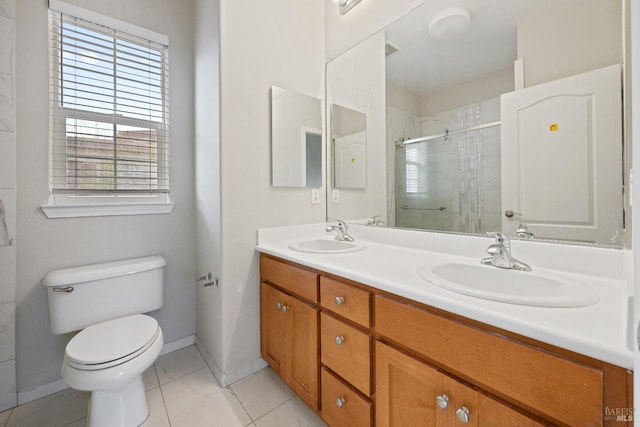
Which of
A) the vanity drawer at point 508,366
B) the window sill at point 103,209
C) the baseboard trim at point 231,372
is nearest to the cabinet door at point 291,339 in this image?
the baseboard trim at point 231,372

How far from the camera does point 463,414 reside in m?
0.70

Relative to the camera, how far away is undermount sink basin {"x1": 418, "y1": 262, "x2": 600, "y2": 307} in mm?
675

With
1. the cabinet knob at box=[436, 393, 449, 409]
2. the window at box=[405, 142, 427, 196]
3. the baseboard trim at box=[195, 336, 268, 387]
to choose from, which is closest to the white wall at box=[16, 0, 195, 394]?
the baseboard trim at box=[195, 336, 268, 387]

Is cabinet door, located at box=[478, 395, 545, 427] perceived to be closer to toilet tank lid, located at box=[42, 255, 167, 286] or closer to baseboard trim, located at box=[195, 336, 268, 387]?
baseboard trim, located at box=[195, 336, 268, 387]

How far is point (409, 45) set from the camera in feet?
4.90

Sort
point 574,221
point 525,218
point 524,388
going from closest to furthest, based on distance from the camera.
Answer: point 524,388, point 574,221, point 525,218

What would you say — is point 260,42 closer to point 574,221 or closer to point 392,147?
point 392,147

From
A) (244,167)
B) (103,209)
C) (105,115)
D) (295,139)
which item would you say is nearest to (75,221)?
(103,209)

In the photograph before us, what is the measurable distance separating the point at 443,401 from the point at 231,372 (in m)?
1.28

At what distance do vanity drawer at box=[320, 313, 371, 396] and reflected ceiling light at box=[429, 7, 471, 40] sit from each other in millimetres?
1451

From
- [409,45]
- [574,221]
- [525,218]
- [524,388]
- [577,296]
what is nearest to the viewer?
[524,388]

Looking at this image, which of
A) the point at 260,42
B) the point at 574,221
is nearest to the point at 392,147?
the point at 574,221

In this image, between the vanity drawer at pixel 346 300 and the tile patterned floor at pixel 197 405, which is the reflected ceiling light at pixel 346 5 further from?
the tile patterned floor at pixel 197 405

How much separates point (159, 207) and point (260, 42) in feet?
4.10
